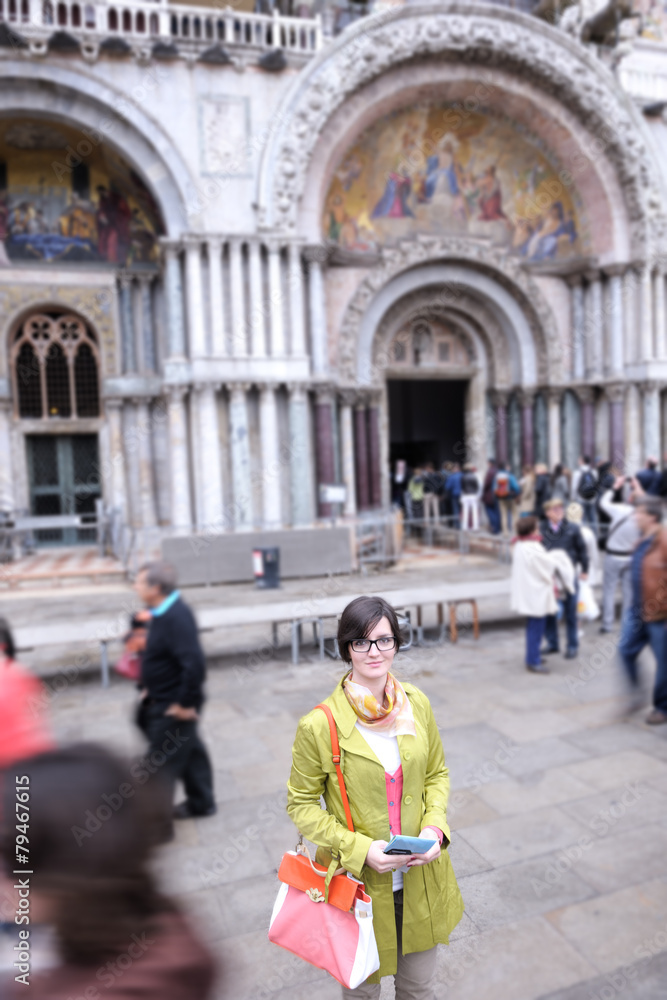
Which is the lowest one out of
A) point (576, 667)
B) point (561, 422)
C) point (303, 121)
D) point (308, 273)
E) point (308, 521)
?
point (576, 667)

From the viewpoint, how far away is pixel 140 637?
4762mm

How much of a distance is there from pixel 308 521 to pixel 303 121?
333 inches

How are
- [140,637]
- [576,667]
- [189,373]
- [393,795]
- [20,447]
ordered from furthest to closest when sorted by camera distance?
[20,447] < [189,373] < [576,667] < [140,637] < [393,795]

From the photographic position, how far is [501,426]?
63.9 ft

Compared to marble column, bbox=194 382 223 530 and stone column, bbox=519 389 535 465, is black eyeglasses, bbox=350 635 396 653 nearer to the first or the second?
marble column, bbox=194 382 223 530

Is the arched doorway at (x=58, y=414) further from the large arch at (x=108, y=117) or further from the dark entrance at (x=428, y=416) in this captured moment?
the dark entrance at (x=428, y=416)

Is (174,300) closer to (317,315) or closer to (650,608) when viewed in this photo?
(317,315)

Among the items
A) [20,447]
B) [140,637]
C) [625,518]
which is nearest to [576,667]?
[625,518]

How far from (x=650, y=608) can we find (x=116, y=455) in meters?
13.8

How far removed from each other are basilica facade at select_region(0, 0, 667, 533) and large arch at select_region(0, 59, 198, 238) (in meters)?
0.06

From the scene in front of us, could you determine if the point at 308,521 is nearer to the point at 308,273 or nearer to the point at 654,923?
the point at 308,273

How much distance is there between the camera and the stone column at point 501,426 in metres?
19.2

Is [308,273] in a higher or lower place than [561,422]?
higher

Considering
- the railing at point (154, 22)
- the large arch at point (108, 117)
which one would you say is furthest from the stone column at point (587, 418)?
the large arch at point (108, 117)
